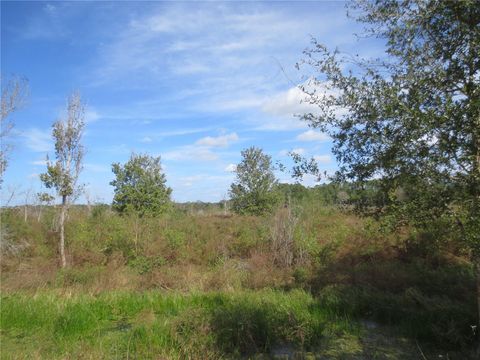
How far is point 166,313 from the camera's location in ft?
28.0

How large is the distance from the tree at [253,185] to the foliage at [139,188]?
639 centimetres

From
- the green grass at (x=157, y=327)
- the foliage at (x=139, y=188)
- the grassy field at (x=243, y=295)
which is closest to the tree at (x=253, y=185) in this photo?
the foliage at (x=139, y=188)

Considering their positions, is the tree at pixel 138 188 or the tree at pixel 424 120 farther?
the tree at pixel 138 188

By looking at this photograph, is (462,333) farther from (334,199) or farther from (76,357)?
(76,357)

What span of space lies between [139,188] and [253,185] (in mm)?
9625

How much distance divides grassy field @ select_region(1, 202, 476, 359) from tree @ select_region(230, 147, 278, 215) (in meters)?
13.7

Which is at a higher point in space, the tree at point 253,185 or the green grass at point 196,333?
the tree at point 253,185

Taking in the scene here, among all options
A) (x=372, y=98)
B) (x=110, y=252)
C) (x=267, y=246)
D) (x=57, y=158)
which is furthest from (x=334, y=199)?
(x=110, y=252)

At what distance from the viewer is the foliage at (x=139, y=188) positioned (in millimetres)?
29391

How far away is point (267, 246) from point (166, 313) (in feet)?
28.5

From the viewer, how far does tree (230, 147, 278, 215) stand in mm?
32781

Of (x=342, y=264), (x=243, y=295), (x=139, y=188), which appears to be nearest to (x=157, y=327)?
(x=243, y=295)

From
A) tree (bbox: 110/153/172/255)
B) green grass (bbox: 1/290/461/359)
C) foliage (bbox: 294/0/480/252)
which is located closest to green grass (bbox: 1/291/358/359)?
green grass (bbox: 1/290/461/359)

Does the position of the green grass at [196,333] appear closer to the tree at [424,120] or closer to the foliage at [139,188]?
the tree at [424,120]
